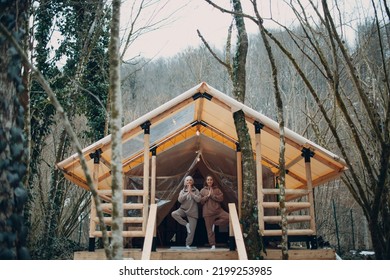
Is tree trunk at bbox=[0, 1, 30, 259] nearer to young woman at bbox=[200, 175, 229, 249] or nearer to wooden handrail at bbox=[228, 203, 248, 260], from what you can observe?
wooden handrail at bbox=[228, 203, 248, 260]

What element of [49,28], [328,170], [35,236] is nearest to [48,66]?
[49,28]

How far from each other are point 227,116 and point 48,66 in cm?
581

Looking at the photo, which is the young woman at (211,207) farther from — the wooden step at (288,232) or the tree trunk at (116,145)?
the tree trunk at (116,145)

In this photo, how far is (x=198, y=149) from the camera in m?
8.62

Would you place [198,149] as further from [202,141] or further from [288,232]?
[288,232]

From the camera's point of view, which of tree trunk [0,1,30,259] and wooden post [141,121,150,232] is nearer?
tree trunk [0,1,30,259]

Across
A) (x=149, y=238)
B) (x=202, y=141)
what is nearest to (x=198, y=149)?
(x=202, y=141)

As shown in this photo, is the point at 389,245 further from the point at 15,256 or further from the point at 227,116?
the point at 227,116

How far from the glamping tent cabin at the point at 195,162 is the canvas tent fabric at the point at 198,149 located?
18 mm

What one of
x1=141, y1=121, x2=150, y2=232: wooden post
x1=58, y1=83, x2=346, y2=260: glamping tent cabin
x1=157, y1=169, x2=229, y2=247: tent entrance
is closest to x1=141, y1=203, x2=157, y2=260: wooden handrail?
x1=58, y1=83, x2=346, y2=260: glamping tent cabin

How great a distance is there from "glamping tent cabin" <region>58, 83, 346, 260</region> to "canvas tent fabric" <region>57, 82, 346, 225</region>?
0.02 m

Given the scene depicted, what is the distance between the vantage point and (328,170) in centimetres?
702

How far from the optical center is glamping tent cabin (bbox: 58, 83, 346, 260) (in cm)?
625

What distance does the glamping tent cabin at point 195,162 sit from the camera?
20.5ft
